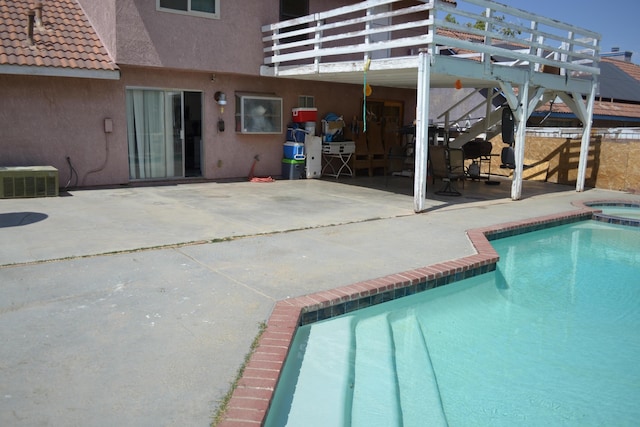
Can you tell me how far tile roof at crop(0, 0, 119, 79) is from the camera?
9.41 meters

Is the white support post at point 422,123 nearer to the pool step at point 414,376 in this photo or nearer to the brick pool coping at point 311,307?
the brick pool coping at point 311,307

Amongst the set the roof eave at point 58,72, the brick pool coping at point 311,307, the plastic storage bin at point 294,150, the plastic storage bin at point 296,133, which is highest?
the roof eave at point 58,72

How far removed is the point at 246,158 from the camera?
13016 millimetres

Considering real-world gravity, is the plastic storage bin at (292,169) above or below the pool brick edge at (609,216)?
above

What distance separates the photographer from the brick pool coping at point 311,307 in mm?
2787

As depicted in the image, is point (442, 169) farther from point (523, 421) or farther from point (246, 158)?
point (523, 421)

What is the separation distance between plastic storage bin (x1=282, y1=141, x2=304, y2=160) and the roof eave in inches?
182

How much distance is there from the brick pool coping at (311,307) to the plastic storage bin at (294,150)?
6.58 m

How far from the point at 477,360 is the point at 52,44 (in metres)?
10.1

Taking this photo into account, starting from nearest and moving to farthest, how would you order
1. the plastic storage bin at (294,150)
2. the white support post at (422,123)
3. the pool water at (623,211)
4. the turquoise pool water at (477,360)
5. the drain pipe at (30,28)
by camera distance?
the turquoise pool water at (477,360) < the white support post at (422,123) < the drain pipe at (30,28) < the pool water at (623,211) < the plastic storage bin at (294,150)

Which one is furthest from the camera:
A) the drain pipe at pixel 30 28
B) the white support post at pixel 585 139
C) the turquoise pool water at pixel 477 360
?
the white support post at pixel 585 139

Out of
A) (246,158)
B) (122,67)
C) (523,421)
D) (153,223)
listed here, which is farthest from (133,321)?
(246,158)

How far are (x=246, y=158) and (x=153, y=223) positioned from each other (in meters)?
5.95

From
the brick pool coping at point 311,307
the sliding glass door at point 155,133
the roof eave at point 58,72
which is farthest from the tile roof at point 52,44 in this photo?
the brick pool coping at point 311,307
